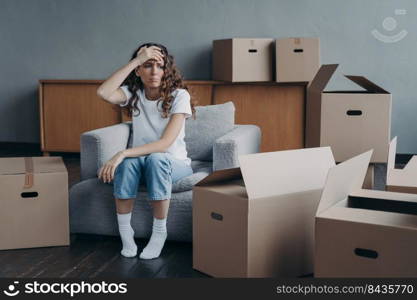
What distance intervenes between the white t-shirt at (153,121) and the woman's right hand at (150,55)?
178mm

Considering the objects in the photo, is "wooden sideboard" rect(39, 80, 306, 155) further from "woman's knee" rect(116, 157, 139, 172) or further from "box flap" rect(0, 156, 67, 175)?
"woman's knee" rect(116, 157, 139, 172)

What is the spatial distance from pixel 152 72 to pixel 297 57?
2166 mm

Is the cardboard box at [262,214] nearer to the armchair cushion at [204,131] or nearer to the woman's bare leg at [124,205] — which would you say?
the woman's bare leg at [124,205]

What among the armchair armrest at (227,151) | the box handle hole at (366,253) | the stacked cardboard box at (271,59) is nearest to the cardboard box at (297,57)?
the stacked cardboard box at (271,59)

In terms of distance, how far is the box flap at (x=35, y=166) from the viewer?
2.77 meters

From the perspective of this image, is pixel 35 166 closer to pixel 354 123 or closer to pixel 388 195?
pixel 354 123

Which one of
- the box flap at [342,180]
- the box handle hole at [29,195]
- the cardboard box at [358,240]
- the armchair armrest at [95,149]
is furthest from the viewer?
the armchair armrest at [95,149]

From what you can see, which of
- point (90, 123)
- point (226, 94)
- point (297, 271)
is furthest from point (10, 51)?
point (297, 271)

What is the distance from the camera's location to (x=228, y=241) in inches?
87.0

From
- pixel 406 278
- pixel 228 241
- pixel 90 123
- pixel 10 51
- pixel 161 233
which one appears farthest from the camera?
pixel 10 51

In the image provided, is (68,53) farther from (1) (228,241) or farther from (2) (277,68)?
(1) (228,241)

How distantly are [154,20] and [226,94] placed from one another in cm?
103

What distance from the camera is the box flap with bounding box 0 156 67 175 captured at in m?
2.77

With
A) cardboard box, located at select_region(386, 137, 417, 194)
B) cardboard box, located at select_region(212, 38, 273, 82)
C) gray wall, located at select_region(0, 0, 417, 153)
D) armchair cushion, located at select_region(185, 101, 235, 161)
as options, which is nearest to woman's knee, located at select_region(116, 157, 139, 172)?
armchair cushion, located at select_region(185, 101, 235, 161)
